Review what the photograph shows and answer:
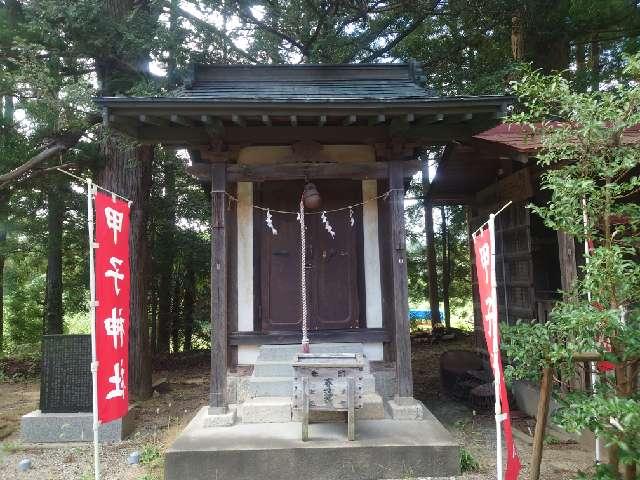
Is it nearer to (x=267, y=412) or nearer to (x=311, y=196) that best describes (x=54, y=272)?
(x=311, y=196)

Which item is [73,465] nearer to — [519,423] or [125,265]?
[125,265]

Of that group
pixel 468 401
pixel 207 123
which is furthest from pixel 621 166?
pixel 468 401

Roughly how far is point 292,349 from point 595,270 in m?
3.89

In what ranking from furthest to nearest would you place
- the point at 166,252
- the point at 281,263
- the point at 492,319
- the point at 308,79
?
1. the point at 166,252
2. the point at 308,79
3. the point at 281,263
4. the point at 492,319

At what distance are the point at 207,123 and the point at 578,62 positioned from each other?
1098cm

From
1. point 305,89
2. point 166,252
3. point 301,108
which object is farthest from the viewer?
point 166,252

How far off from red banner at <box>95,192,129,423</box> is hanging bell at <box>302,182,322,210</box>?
7.82 feet

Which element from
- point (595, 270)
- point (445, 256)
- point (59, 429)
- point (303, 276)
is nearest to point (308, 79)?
point (303, 276)

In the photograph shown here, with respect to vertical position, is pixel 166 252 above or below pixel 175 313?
above

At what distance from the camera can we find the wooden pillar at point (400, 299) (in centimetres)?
554

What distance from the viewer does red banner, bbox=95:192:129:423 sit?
13.1 ft

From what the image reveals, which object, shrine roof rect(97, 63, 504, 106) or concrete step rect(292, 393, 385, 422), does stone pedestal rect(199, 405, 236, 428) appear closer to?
concrete step rect(292, 393, 385, 422)

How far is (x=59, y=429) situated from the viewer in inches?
246

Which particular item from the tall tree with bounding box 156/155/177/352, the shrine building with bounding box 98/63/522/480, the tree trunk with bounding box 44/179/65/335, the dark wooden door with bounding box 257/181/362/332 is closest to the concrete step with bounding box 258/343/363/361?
the shrine building with bounding box 98/63/522/480
